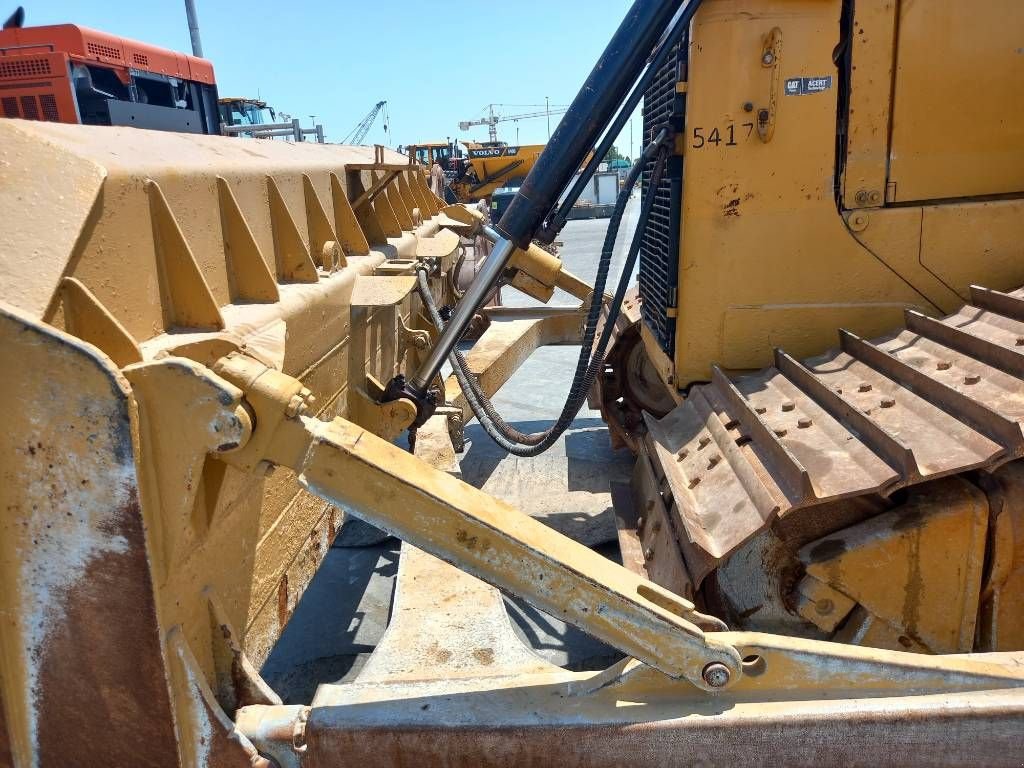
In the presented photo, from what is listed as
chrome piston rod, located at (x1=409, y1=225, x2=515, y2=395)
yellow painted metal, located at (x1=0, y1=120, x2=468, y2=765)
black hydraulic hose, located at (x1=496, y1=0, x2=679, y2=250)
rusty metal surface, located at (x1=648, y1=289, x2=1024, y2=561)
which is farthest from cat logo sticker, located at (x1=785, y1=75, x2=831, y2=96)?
yellow painted metal, located at (x1=0, y1=120, x2=468, y2=765)

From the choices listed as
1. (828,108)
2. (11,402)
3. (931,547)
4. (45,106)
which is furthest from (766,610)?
(45,106)

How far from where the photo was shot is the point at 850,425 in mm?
2164

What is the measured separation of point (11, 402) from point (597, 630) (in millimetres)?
1191

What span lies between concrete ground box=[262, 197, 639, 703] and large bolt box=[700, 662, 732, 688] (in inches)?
56.4

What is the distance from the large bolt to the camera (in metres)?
1.57

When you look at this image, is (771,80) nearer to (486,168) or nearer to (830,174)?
(830,174)

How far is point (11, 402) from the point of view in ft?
4.24

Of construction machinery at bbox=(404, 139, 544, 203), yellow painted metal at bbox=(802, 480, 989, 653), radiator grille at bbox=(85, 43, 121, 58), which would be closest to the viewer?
yellow painted metal at bbox=(802, 480, 989, 653)

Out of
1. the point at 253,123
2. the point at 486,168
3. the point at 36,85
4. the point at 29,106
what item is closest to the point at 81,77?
the point at 36,85

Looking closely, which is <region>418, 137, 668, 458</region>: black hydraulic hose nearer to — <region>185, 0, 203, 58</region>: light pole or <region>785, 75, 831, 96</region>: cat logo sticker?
<region>785, 75, 831, 96</region>: cat logo sticker

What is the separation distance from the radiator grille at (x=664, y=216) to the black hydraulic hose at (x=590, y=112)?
0.72 ft

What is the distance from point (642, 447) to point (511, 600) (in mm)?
989

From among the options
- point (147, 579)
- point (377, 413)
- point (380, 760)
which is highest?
Answer: point (147, 579)

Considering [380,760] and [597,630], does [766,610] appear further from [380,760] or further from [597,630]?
[380,760]
